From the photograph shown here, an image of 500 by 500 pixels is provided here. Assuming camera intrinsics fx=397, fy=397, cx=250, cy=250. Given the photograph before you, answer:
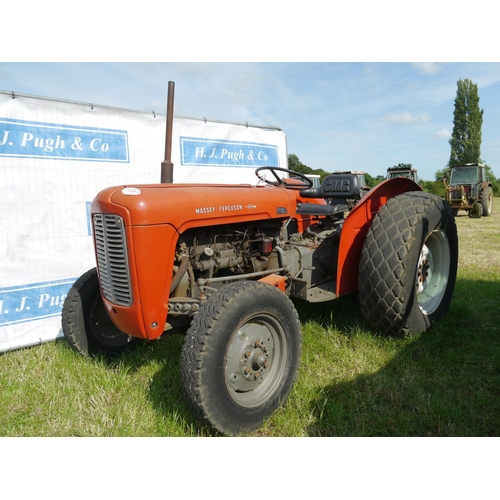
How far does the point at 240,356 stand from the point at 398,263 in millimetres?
1492

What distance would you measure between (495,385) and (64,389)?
2.93 meters

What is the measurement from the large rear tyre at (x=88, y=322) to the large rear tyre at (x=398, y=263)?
204cm

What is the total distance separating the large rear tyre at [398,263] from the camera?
307 centimetres

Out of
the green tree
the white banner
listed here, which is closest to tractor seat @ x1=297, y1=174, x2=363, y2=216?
the white banner

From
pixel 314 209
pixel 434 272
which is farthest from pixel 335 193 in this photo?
pixel 434 272

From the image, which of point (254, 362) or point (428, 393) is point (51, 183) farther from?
point (428, 393)

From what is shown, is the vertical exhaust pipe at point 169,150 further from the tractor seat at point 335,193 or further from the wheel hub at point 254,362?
the wheel hub at point 254,362

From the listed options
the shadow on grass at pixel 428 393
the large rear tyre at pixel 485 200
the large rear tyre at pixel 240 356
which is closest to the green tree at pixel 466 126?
the large rear tyre at pixel 485 200

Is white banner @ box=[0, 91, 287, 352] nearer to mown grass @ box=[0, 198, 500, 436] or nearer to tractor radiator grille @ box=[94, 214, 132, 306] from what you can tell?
mown grass @ box=[0, 198, 500, 436]

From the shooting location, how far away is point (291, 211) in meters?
3.31

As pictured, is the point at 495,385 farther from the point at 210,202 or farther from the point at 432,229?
the point at 210,202

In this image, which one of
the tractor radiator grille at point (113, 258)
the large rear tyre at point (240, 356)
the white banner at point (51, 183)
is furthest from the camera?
the white banner at point (51, 183)

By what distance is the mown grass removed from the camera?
232 centimetres

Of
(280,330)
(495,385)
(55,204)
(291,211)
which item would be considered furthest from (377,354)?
(55,204)
